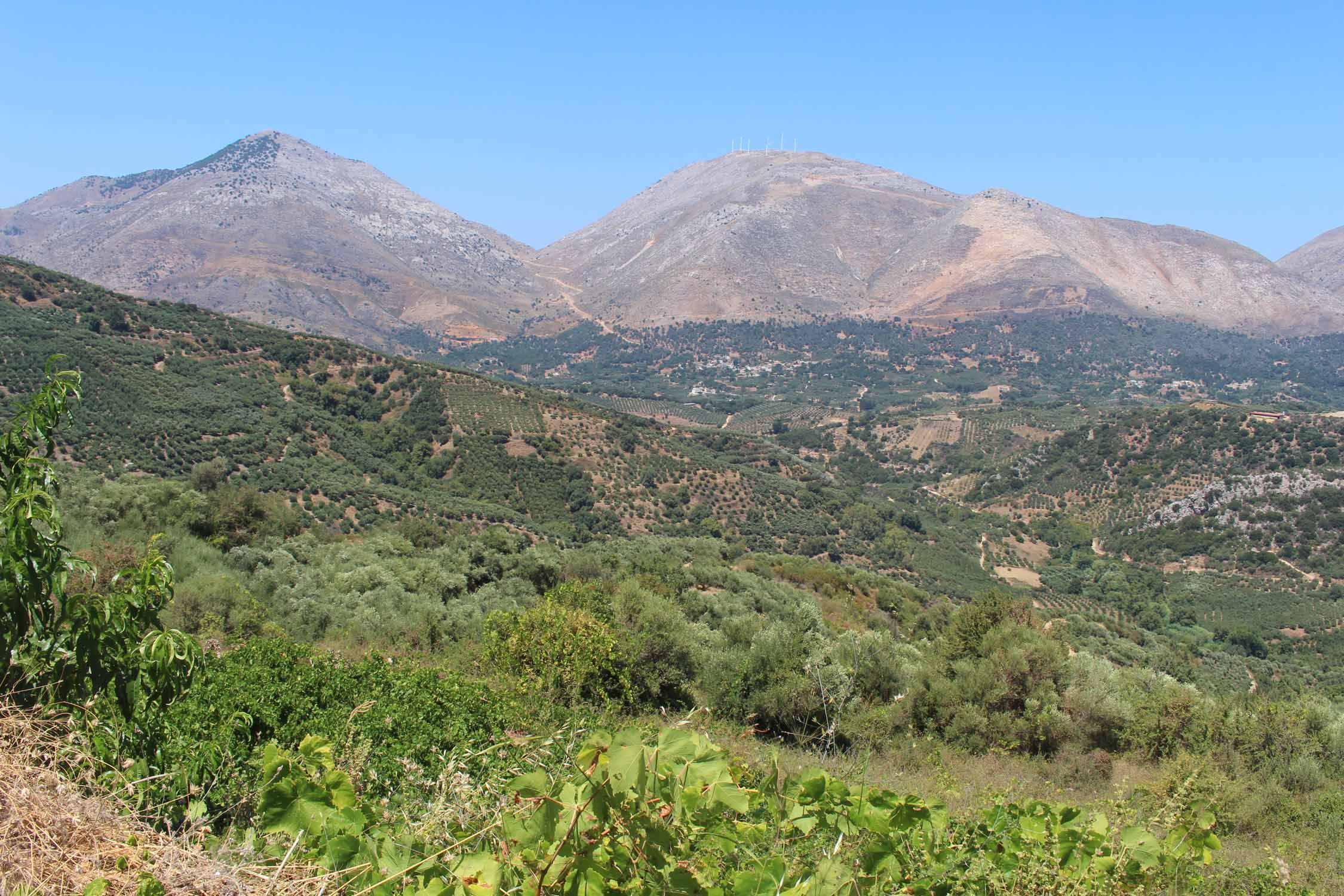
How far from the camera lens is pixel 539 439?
181 feet

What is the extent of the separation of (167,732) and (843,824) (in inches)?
177

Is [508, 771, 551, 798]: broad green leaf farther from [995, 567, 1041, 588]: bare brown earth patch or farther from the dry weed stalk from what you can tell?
[995, 567, 1041, 588]: bare brown earth patch

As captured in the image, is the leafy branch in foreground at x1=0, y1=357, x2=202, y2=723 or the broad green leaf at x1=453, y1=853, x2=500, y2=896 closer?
the broad green leaf at x1=453, y1=853, x2=500, y2=896

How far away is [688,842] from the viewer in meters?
2.19

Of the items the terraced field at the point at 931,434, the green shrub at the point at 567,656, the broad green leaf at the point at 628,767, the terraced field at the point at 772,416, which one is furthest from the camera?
the terraced field at the point at 772,416

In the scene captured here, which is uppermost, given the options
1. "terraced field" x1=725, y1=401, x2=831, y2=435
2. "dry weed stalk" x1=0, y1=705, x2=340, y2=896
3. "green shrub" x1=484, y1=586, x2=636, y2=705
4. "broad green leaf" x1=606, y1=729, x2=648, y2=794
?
"terraced field" x1=725, y1=401, x2=831, y2=435

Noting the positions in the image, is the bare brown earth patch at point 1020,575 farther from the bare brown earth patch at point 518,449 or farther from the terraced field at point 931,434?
the terraced field at point 931,434

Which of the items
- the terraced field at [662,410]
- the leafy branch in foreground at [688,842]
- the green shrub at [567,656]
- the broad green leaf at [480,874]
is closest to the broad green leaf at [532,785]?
the leafy branch in foreground at [688,842]

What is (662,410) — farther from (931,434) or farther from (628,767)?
(628,767)

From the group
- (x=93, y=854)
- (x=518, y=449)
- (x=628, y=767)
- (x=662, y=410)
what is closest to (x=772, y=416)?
(x=662, y=410)

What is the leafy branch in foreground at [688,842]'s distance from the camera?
2020 mm

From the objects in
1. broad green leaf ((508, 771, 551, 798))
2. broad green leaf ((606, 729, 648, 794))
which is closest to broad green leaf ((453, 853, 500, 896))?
broad green leaf ((508, 771, 551, 798))

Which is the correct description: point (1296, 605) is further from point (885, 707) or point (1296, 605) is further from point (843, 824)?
point (843, 824)

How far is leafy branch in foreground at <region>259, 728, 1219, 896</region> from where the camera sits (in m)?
2.02
